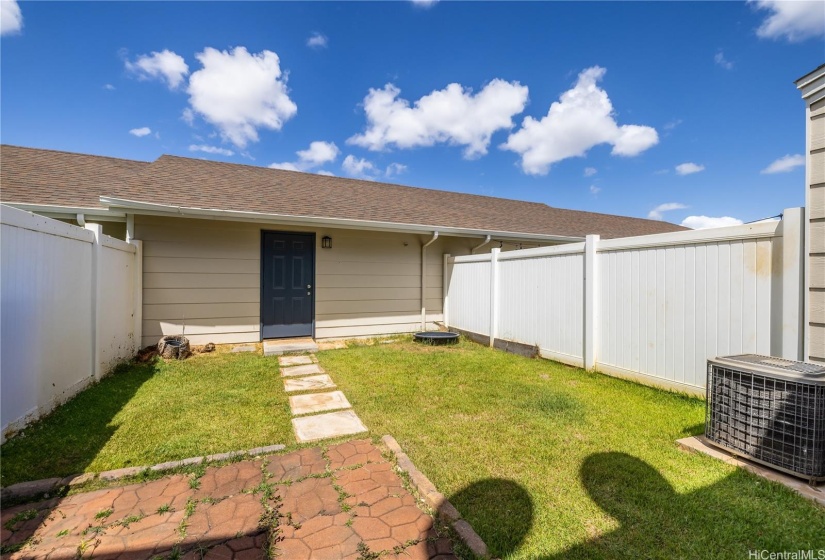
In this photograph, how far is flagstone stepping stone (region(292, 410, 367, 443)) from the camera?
2.88 meters

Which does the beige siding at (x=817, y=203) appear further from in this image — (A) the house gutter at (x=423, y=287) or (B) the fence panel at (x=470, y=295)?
(A) the house gutter at (x=423, y=287)

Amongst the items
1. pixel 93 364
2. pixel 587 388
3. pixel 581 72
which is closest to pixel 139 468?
pixel 93 364

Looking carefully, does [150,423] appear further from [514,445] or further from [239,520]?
[514,445]

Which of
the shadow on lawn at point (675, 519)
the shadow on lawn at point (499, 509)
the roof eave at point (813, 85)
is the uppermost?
the roof eave at point (813, 85)

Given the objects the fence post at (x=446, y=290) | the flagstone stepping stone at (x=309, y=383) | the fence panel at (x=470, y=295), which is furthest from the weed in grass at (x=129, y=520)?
the fence post at (x=446, y=290)

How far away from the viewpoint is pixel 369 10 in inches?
307

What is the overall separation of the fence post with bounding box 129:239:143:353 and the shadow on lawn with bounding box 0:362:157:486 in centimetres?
182

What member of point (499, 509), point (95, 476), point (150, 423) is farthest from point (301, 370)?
point (499, 509)

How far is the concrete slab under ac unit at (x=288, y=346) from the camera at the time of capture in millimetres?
5813

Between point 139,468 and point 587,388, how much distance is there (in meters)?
4.48

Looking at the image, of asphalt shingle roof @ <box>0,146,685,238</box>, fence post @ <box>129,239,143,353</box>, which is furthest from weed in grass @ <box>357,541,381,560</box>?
fence post @ <box>129,239,143,353</box>

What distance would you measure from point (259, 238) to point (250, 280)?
2.81 feet

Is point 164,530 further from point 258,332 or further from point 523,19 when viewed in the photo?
point 523,19

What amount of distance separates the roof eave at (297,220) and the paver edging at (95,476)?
4.13m
